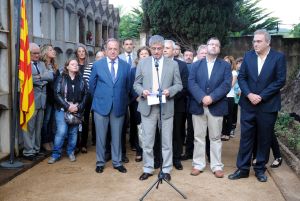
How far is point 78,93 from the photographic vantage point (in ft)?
20.4

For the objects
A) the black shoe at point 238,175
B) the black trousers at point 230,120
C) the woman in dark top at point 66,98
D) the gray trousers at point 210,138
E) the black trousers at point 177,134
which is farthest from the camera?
the black trousers at point 230,120

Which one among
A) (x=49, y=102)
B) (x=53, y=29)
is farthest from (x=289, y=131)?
(x=53, y=29)

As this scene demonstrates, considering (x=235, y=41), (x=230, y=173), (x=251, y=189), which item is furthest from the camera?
(x=235, y=41)

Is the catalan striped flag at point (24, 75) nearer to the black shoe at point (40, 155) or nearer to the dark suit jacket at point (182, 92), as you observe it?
the black shoe at point (40, 155)

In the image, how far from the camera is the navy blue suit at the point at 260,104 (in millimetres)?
5211

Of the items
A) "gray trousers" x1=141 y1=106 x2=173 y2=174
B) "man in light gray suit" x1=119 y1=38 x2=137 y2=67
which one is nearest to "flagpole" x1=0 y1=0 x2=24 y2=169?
"gray trousers" x1=141 y1=106 x2=173 y2=174

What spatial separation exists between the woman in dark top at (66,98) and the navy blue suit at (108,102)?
0.49 meters

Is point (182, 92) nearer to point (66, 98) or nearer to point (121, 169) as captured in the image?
point (121, 169)

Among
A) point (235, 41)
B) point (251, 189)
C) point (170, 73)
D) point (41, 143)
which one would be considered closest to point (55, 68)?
point (41, 143)

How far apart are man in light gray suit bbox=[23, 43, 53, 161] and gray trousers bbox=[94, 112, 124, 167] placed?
3.30 feet

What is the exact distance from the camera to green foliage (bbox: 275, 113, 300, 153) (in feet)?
22.5

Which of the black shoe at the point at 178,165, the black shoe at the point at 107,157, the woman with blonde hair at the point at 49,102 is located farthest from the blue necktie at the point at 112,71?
the black shoe at the point at 178,165

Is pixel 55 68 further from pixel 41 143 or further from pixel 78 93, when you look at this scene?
pixel 41 143

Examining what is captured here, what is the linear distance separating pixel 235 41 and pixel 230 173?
1286cm
